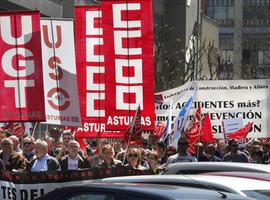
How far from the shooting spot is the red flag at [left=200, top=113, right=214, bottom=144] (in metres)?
17.9

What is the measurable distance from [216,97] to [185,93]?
0.69 meters

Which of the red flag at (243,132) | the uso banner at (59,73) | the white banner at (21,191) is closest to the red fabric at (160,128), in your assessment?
the red flag at (243,132)

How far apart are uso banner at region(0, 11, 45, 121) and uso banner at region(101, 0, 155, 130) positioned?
5.77 ft

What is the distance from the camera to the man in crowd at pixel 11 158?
11.4m

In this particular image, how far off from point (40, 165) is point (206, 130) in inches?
286

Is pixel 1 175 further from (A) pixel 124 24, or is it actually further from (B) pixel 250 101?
(B) pixel 250 101

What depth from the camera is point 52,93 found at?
504 inches

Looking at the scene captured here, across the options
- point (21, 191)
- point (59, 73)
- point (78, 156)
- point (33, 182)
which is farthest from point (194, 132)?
point (21, 191)

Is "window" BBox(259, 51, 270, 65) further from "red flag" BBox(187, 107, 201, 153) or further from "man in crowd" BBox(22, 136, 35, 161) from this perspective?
"man in crowd" BBox(22, 136, 35, 161)

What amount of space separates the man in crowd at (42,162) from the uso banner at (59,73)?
1.42 m

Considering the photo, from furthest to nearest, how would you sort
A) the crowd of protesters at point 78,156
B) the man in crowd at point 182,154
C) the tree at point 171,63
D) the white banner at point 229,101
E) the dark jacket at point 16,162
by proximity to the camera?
the tree at point 171,63
the white banner at point 229,101
the man in crowd at point 182,154
the dark jacket at point 16,162
the crowd of protesters at point 78,156

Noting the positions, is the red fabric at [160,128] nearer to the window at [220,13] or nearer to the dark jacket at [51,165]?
the dark jacket at [51,165]

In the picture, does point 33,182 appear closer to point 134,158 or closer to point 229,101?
point 134,158

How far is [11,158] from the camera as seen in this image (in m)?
11.5
